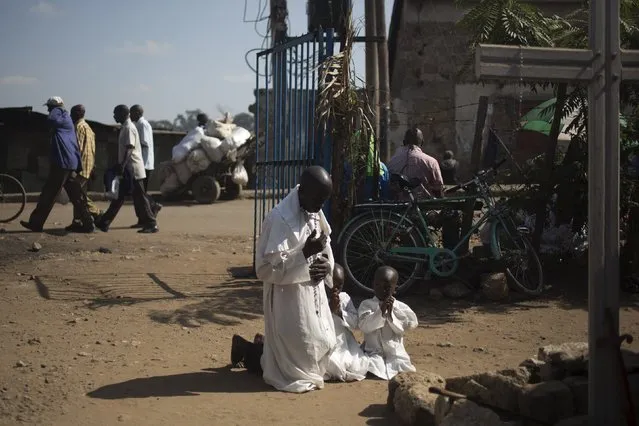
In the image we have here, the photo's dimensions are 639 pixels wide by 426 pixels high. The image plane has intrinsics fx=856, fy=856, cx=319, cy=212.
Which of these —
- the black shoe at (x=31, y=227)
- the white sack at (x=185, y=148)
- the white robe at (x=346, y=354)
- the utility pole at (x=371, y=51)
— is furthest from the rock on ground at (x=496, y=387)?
the white sack at (x=185, y=148)

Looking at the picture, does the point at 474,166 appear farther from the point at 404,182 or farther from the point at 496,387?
the point at 496,387

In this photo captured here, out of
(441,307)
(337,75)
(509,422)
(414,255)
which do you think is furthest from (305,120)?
(509,422)

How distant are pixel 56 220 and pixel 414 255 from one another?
7898mm

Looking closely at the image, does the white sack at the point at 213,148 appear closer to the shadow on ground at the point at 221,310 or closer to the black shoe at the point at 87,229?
the black shoe at the point at 87,229

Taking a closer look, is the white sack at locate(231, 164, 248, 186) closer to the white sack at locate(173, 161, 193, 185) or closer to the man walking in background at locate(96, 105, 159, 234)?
the white sack at locate(173, 161, 193, 185)

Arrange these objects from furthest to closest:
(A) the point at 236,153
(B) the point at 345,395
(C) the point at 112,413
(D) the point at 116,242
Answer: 1. (A) the point at 236,153
2. (D) the point at 116,242
3. (B) the point at 345,395
4. (C) the point at 112,413

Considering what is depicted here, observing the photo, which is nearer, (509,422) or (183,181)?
(509,422)

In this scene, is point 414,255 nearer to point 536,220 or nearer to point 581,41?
point 536,220

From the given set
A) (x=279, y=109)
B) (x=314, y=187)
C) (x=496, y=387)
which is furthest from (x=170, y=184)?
(x=496, y=387)

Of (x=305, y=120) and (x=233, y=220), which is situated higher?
(x=305, y=120)

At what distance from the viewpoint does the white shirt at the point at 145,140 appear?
43.1ft

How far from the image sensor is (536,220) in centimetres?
869

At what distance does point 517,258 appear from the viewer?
27.0 feet

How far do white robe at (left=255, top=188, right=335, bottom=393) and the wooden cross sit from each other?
1886mm
